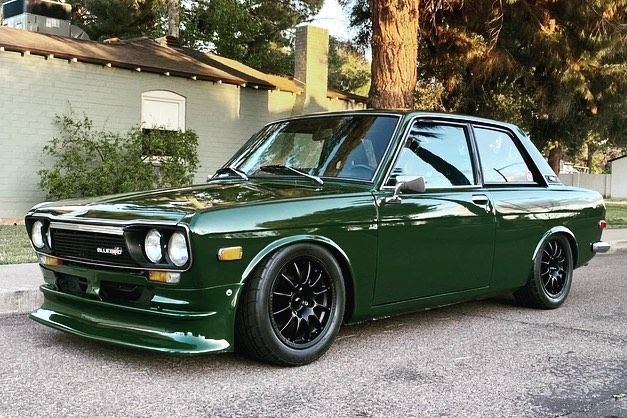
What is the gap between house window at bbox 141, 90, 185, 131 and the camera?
1445 cm

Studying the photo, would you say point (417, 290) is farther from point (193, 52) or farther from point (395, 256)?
point (193, 52)

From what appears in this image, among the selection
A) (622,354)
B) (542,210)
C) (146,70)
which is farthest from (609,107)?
(622,354)

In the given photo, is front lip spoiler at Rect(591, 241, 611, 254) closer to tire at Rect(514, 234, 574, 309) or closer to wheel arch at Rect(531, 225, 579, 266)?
wheel arch at Rect(531, 225, 579, 266)

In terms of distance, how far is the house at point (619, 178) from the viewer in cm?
3769

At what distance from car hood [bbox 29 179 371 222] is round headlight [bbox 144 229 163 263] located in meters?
0.08

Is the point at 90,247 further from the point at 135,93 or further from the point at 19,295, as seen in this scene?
the point at 135,93

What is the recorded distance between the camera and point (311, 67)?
1739 centimetres

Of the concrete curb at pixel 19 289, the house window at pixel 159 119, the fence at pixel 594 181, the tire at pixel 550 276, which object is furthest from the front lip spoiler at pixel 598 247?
the fence at pixel 594 181

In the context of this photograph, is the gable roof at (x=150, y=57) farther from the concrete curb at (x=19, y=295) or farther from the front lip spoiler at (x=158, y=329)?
the front lip spoiler at (x=158, y=329)

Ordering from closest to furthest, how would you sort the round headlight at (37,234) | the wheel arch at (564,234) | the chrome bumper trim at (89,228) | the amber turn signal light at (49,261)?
the chrome bumper trim at (89,228) → the amber turn signal light at (49,261) → the round headlight at (37,234) → the wheel arch at (564,234)

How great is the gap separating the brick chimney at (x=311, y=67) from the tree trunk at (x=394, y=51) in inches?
236

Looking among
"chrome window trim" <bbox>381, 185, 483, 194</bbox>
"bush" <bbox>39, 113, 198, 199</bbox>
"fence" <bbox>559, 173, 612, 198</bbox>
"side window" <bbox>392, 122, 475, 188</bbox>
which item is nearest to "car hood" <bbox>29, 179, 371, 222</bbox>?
"chrome window trim" <bbox>381, 185, 483, 194</bbox>

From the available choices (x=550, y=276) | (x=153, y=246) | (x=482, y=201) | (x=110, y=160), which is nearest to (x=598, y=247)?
(x=550, y=276)

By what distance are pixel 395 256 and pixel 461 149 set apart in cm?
130
